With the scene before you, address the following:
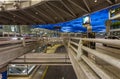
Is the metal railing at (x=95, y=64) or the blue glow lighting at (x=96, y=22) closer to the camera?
the metal railing at (x=95, y=64)

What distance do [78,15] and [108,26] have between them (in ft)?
37.0

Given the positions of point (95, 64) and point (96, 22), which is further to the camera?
point (96, 22)

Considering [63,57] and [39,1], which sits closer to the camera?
[63,57]

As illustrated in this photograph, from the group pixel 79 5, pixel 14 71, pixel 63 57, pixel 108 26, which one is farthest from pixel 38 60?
pixel 79 5

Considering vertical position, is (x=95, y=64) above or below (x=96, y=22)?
below

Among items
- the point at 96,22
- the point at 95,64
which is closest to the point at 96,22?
the point at 96,22

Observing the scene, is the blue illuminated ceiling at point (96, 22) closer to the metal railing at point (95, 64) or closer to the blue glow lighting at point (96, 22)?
the blue glow lighting at point (96, 22)

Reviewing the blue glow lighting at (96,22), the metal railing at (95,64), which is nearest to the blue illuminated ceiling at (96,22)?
the blue glow lighting at (96,22)

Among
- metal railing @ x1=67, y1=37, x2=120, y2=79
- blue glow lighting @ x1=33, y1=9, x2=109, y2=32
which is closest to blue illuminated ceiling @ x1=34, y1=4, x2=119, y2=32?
blue glow lighting @ x1=33, y1=9, x2=109, y2=32

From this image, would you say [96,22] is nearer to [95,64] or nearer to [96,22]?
[96,22]

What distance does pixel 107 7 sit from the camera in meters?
15.8

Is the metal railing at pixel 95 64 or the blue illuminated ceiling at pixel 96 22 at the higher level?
the blue illuminated ceiling at pixel 96 22

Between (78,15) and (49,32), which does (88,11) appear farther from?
(49,32)

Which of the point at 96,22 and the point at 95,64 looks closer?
the point at 95,64
